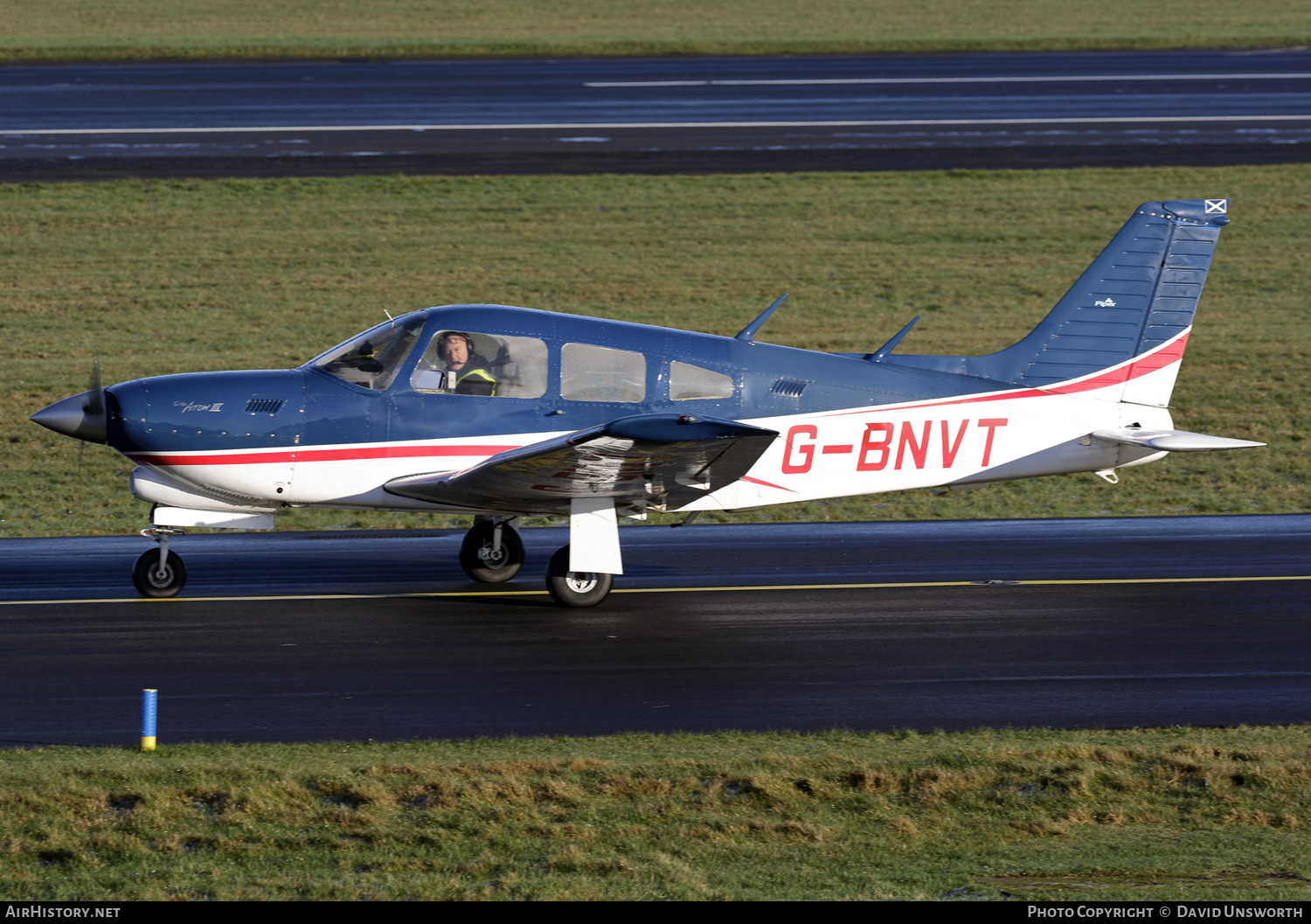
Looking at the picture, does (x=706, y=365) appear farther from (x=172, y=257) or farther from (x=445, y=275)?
(x=172, y=257)

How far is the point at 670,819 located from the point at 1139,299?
26.4 feet

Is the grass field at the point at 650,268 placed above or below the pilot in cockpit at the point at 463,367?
above

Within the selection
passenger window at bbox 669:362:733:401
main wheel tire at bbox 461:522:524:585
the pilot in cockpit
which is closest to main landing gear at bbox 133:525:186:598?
main wheel tire at bbox 461:522:524:585

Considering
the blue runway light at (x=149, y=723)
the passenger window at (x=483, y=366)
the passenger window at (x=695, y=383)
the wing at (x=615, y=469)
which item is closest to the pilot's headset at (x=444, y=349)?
the passenger window at (x=483, y=366)

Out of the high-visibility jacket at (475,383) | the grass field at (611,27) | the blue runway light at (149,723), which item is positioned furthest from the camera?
the grass field at (611,27)

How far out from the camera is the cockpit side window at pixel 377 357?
1256cm

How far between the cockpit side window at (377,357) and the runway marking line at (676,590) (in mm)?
1929

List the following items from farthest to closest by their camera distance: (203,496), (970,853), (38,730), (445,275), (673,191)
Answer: (673,191) < (445,275) < (203,496) < (38,730) < (970,853)

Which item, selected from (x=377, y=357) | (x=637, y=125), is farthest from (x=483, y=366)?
(x=637, y=125)

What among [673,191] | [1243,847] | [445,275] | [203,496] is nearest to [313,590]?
[203,496]

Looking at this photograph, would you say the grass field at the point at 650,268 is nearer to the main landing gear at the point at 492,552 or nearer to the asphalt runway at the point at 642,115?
the asphalt runway at the point at 642,115
